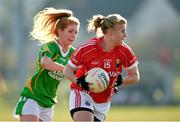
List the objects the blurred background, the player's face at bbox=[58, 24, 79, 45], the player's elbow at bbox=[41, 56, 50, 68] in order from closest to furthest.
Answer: the player's elbow at bbox=[41, 56, 50, 68]
the player's face at bbox=[58, 24, 79, 45]
the blurred background

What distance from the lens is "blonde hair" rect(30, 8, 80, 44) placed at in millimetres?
8891

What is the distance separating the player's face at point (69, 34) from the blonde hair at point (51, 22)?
0.06 meters

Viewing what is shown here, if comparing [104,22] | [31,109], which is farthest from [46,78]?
[104,22]

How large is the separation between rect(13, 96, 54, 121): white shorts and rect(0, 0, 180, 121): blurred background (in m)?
12.4

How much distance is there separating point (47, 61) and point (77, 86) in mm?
470

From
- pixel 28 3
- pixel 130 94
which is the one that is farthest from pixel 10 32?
pixel 130 94

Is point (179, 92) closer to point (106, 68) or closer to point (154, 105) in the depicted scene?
point (154, 105)

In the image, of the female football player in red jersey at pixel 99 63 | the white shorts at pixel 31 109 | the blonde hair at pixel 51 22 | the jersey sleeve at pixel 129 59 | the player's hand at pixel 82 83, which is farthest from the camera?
the blonde hair at pixel 51 22

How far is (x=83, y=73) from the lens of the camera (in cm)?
824

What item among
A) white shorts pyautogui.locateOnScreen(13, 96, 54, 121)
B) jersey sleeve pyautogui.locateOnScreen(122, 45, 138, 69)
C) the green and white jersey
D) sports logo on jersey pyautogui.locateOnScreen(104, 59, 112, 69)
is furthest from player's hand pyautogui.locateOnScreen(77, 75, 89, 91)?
white shorts pyautogui.locateOnScreen(13, 96, 54, 121)

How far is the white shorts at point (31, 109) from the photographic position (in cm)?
862

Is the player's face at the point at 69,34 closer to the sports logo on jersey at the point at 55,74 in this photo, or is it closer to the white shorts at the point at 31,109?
the sports logo on jersey at the point at 55,74

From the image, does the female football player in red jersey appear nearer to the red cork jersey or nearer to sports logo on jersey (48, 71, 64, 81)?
the red cork jersey

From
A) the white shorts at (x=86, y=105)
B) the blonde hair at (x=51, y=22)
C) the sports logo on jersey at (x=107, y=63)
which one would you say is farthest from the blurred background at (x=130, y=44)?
the sports logo on jersey at (x=107, y=63)
